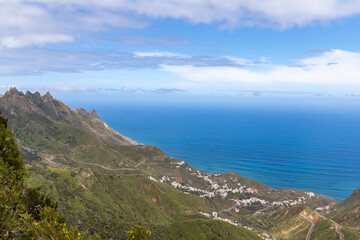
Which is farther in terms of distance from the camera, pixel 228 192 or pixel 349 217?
pixel 228 192

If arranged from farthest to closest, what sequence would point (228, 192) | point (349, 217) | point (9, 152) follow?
1. point (228, 192)
2. point (349, 217)
3. point (9, 152)

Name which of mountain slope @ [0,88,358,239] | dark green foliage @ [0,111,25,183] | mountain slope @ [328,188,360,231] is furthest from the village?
dark green foliage @ [0,111,25,183]

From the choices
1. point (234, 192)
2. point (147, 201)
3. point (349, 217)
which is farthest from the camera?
point (234, 192)

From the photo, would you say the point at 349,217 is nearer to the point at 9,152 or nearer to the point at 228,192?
the point at 228,192

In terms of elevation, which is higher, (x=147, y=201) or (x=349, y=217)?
(x=349, y=217)

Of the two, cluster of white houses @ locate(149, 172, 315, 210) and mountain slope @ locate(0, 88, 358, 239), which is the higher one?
cluster of white houses @ locate(149, 172, 315, 210)

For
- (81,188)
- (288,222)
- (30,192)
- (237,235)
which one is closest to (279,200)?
(288,222)

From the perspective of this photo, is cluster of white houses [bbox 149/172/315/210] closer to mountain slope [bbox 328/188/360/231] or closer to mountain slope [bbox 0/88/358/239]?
mountain slope [bbox 0/88/358/239]

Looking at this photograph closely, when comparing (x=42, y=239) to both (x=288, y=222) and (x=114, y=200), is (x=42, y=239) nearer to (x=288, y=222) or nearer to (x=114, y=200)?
(x=114, y=200)

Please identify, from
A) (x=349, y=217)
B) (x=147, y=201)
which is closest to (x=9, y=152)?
(x=147, y=201)

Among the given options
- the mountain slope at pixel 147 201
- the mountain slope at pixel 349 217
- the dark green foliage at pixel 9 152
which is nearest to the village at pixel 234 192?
the mountain slope at pixel 147 201

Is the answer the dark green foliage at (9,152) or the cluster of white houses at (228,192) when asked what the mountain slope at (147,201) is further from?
the dark green foliage at (9,152)
